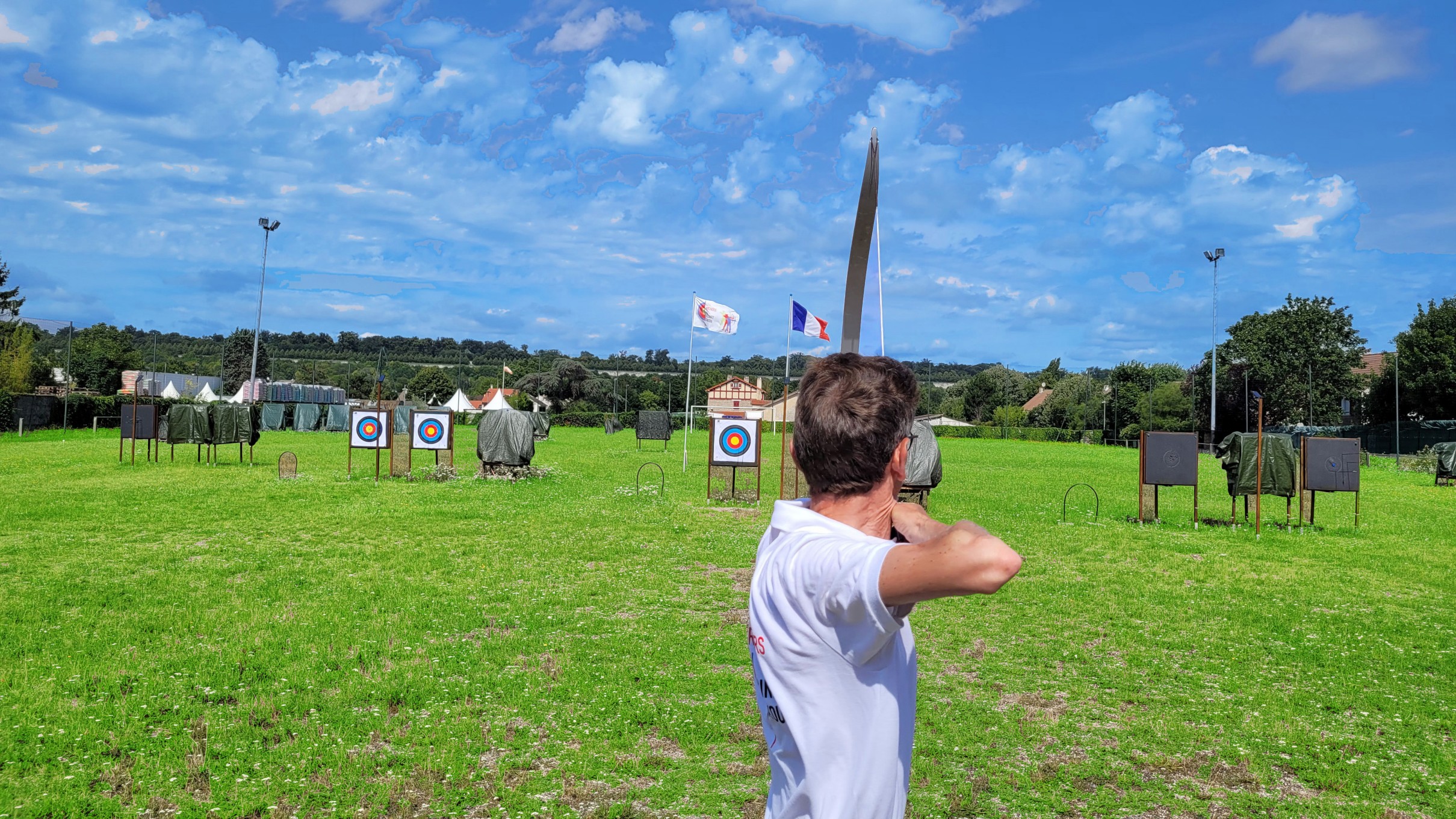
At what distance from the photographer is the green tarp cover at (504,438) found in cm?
2288

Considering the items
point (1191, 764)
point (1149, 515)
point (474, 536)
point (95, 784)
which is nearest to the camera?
point (95, 784)

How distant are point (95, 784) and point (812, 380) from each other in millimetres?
4860

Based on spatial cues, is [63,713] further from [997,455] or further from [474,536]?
[997,455]

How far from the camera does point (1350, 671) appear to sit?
7.17 metres

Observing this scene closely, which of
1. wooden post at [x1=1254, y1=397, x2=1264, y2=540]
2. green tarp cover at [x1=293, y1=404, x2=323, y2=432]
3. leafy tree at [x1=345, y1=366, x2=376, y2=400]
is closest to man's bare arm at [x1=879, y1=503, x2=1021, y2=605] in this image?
wooden post at [x1=1254, y1=397, x2=1264, y2=540]

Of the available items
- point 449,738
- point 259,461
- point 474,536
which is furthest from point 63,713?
point 259,461

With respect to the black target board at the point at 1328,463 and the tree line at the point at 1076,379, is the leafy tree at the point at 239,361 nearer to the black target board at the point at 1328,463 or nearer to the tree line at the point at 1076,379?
the tree line at the point at 1076,379

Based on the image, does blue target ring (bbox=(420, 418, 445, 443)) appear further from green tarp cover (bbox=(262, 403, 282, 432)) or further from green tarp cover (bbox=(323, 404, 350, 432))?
green tarp cover (bbox=(323, 404, 350, 432))

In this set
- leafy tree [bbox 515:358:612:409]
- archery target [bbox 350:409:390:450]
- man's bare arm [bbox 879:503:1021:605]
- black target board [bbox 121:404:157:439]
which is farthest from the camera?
leafy tree [bbox 515:358:612:409]

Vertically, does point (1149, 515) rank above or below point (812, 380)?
below

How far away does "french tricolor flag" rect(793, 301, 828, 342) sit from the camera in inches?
908

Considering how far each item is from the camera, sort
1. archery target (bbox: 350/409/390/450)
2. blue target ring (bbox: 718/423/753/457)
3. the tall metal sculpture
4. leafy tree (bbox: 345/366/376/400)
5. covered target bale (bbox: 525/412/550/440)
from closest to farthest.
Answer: the tall metal sculpture → blue target ring (bbox: 718/423/753/457) → archery target (bbox: 350/409/390/450) → covered target bale (bbox: 525/412/550/440) → leafy tree (bbox: 345/366/376/400)

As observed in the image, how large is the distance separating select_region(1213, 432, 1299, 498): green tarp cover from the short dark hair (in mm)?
16660

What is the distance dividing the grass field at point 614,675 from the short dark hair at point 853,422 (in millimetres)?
3301
